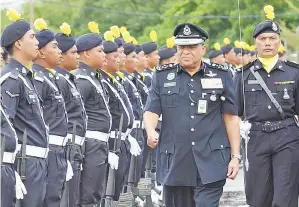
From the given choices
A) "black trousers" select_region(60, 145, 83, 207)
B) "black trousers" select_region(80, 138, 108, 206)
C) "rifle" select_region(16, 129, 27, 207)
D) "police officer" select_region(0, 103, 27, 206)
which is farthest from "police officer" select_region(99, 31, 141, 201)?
"police officer" select_region(0, 103, 27, 206)

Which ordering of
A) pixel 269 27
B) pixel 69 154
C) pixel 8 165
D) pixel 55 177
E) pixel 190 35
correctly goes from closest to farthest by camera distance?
1. pixel 8 165
2. pixel 190 35
3. pixel 55 177
4. pixel 269 27
5. pixel 69 154

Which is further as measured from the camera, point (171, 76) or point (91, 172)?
point (91, 172)

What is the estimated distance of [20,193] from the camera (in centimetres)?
837

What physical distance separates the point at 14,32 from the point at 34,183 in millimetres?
1335

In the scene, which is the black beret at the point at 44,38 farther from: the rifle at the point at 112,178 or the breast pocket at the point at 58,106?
the rifle at the point at 112,178

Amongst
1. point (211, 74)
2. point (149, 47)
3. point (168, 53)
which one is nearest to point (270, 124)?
point (211, 74)

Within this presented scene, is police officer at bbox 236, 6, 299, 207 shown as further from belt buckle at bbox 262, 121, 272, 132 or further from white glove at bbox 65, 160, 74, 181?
white glove at bbox 65, 160, 74, 181

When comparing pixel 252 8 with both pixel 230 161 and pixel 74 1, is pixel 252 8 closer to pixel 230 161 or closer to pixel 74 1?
pixel 230 161

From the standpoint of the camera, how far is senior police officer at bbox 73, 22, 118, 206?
11484 millimetres

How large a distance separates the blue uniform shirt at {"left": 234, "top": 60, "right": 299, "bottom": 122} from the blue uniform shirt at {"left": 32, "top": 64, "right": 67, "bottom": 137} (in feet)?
6.07

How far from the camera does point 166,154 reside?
9.22m

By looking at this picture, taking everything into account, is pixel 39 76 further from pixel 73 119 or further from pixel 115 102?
pixel 115 102

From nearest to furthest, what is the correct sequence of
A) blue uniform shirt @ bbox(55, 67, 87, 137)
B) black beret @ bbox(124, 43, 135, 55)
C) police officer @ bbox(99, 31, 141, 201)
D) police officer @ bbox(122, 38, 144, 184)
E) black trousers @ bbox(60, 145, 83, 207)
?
black trousers @ bbox(60, 145, 83, 207)
blue uniform shirt @ bbox(55, 67, 87, 137)
police officer @ bbox(99, 31, 141, 201)
police officer @ bbox(122, 38, 144, 184)
black beret @ bbox(124, 43, 135, 55)

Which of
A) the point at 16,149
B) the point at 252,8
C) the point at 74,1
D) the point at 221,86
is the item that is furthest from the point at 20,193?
the point at 74,1
